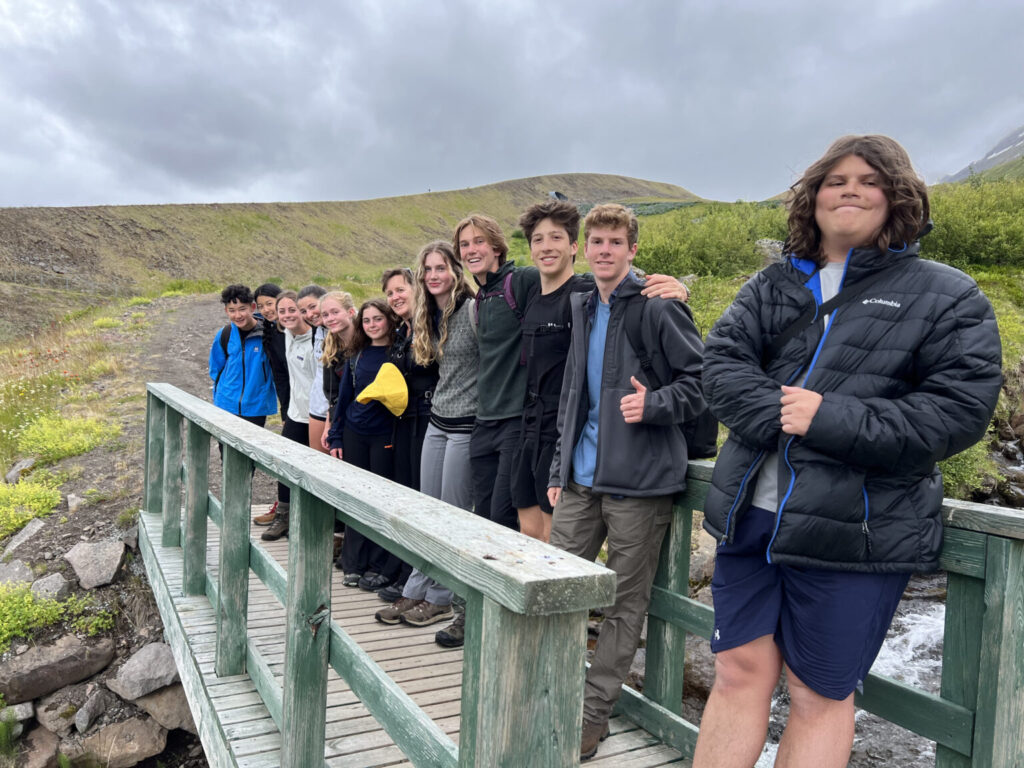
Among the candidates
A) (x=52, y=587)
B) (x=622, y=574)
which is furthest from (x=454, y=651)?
(x=52, y=587)

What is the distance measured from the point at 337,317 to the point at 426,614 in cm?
187

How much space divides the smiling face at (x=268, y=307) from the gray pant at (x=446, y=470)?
2.64m

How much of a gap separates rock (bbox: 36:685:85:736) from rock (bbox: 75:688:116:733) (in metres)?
0.05

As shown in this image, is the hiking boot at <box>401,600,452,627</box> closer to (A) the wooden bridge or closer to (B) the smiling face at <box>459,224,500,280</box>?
(A) the wooden bridge

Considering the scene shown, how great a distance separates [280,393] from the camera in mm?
5676

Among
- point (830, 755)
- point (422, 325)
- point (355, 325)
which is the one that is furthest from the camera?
point (355, 325)

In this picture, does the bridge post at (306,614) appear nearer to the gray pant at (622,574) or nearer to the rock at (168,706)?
the gray pant at (622,574)

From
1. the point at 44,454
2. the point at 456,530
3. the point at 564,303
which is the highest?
the point at 564,303

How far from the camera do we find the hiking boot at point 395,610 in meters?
3.85

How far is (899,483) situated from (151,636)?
18.1ft

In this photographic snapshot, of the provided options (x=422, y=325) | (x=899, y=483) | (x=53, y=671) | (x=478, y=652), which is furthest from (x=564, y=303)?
(x=53, y=671)

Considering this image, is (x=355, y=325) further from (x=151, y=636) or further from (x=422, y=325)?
(x=151, y=636)

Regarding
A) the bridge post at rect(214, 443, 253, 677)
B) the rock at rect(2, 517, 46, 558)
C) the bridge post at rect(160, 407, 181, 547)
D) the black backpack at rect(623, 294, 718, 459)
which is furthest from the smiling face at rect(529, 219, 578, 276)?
the rock at rect(2, 517, 46, 558)

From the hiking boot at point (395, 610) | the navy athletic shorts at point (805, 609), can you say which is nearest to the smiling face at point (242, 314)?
the hiking boot at point (395, 610)
